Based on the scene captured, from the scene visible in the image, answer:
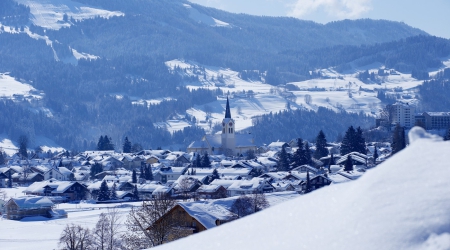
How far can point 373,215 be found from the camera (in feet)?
11.8

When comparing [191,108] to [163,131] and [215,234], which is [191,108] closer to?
[163,131]

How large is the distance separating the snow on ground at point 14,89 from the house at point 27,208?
12602cm

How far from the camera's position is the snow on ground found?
166625mm

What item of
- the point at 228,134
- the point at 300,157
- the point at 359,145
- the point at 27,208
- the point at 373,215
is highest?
the point at 373,215

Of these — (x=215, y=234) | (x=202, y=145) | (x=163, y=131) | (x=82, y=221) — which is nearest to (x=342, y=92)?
(x=163, y=131)

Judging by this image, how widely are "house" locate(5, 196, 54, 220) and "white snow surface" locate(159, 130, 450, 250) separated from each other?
3727 centimetres

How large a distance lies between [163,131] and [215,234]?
13914 cm

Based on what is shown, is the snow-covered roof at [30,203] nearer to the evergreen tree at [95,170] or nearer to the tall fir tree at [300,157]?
the tall fir tree at [300,157]

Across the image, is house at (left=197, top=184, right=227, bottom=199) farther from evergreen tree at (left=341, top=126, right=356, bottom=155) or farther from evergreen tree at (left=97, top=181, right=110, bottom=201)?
evergreen tree at (left=341, top=126, right=356, bottom=155)

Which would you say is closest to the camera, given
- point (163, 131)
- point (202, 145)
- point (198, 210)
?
point (198, 210)

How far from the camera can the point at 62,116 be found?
160 meters

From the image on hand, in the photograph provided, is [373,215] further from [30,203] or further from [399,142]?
[30,203]

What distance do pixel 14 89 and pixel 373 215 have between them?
18003cm

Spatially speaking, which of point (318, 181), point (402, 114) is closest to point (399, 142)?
point (318, 181)
